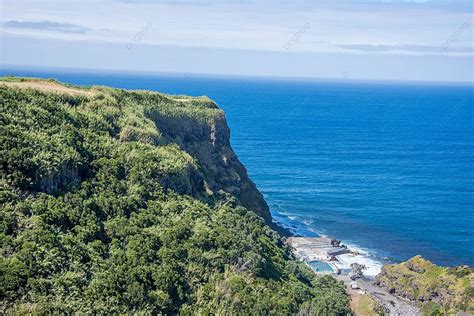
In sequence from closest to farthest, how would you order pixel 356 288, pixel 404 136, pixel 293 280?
pixel 293 280 < pixel 356 288 < pixel 404 136

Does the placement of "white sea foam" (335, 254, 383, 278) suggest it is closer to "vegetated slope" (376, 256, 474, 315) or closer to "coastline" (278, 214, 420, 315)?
"coastline" (278, 214, 420, 315)

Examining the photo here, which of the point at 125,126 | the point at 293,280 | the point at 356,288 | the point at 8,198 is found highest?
the point at 125,126

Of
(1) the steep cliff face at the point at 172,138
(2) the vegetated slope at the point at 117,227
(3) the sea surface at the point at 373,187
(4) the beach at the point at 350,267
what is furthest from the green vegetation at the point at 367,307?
(1) the steep cliff face at the point at 172,138

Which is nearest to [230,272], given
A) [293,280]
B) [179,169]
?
[293,280]

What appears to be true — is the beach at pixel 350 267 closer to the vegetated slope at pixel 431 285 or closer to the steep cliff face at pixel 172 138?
the vegetated slope at pixel 431 285

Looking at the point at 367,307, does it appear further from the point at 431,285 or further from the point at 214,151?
the point at 214,151

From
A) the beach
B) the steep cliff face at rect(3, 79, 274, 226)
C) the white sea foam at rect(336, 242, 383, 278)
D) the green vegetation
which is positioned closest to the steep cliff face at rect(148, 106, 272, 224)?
the steep cliff face at rect(3, 79, 274, 226)

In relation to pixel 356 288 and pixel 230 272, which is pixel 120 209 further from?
pixel 356 288
